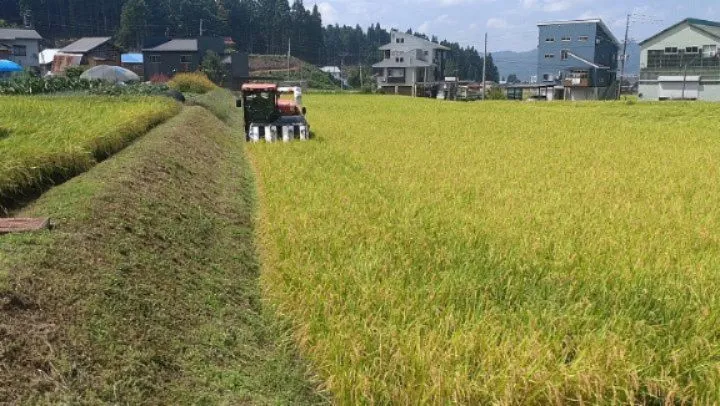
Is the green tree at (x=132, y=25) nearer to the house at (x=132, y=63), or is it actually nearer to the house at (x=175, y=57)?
the house at (x=132, y=63)

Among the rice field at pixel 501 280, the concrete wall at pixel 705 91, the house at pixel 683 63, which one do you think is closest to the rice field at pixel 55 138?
the rice field at pixel 501 280

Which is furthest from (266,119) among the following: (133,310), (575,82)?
(575,82)

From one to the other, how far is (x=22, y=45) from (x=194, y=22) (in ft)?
119

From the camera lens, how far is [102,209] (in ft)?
17.0

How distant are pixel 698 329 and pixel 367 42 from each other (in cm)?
12831

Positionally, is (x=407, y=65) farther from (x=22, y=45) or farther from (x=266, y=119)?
(x=266, y=119)

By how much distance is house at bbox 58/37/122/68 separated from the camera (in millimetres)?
51531

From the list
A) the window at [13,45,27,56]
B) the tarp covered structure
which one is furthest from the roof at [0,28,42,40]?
the tarp covered structure

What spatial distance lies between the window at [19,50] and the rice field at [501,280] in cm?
5296

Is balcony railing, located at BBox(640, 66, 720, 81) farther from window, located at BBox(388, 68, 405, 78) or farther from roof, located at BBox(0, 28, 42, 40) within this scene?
roof, located at BBox(0, 28, 42, 40)

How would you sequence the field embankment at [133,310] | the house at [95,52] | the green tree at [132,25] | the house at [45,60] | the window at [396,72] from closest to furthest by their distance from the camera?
the field embankment at [133,310] → the house at [95,52] → the house at [45,60] → the window at [396,72] → the green tree at [132,25]

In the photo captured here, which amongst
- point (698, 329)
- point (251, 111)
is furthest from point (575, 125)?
point (698, 329)

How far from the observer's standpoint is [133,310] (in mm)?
3701

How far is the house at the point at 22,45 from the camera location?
4941 cm
